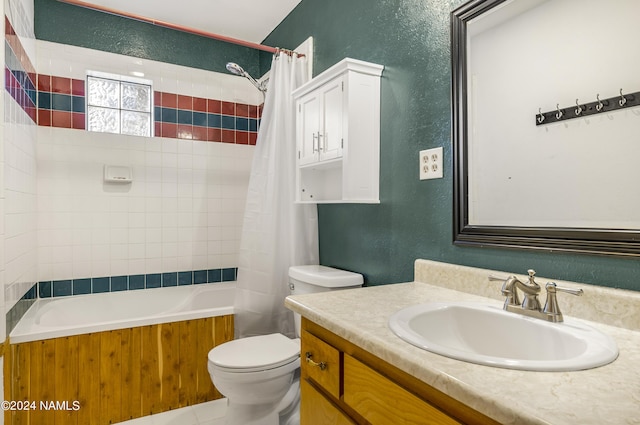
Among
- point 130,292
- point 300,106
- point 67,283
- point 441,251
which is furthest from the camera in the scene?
point 130,292

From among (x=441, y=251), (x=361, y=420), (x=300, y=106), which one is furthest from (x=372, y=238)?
(x=361, y=420)

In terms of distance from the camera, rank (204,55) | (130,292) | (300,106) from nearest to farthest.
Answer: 1. (300,106)
2. (130,292)
3. (204,55)

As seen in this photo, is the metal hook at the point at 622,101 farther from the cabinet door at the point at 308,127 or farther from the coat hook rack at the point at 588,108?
the cabinet door at the point at 308,127

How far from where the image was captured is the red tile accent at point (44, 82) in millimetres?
2590

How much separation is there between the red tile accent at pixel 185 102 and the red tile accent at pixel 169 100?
0.10 feet

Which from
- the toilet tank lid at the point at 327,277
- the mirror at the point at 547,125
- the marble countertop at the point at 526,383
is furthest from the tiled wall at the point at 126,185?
the mirror at the point at 547,125

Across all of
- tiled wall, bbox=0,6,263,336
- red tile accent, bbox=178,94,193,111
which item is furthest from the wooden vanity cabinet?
red tile accent, bbox=178,94,193,111

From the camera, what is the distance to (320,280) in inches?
74.2

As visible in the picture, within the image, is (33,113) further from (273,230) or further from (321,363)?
(321,363)

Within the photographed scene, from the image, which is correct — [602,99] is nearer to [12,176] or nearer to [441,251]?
[441,251]

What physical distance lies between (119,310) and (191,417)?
1014 millimetres

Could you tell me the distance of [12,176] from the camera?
189 centimetres

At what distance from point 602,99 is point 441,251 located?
716mm

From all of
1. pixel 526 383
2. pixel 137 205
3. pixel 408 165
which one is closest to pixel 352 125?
pixel 408 165
